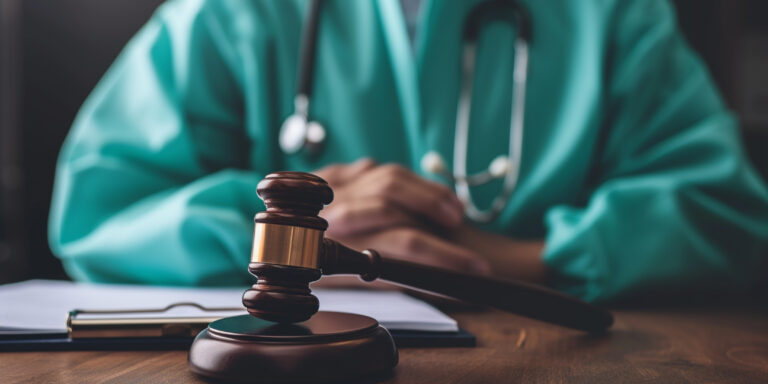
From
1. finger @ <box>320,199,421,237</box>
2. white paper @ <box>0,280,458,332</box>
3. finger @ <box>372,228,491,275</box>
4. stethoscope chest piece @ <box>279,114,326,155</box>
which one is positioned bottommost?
white paper @ <box>0,280,458,332</box>

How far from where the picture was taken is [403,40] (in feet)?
2.57

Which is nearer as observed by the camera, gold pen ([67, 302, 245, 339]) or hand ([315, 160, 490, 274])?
gold pen ([67, 302, 245, 339])

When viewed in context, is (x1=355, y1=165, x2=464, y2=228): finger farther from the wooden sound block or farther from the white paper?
the wooden sound block

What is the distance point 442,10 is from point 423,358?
59 cm

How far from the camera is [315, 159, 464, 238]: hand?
586 mm

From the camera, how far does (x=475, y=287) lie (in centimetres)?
35

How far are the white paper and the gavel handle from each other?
0.03m

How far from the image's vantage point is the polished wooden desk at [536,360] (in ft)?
0.91

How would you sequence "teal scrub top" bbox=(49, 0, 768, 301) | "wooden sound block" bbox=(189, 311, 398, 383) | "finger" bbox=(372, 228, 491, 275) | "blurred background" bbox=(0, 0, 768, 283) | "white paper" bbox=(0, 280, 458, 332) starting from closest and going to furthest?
"wooden sound block" bbox=(189, 311, 398, 383)
"white paper" bbox=(0, 280, 458, 332)
"finger" bbox=(372, 228, 491, 275)
"teal scrub top" bbox=(49, 0, 768, 301)
"blurred background" bbox=(0, 0, 768, 283)

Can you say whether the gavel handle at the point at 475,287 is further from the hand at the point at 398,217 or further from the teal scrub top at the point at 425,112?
the teal scrub top at the point at 425,112

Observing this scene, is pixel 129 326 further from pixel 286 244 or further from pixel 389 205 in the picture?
pixel 389 205

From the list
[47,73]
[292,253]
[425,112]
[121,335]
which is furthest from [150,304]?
[47,73]

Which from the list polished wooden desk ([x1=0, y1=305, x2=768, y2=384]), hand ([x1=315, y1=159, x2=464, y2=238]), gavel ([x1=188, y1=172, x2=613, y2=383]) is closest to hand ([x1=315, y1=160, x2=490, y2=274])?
hand ([x1=315, y1=159, x2=464, y2=238])

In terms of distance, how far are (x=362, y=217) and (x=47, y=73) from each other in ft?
4.06
